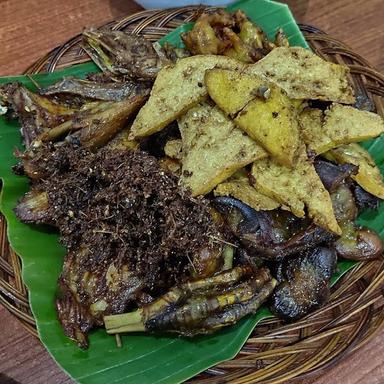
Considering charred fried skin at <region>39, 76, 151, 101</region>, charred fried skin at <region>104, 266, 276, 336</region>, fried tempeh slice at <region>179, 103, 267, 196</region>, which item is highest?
charred fried skin at <region>39, 76, 151, 101</region>

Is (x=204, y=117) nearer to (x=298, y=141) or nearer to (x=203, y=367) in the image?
(x=298, y=141)

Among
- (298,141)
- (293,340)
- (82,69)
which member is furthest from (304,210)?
(82,69)

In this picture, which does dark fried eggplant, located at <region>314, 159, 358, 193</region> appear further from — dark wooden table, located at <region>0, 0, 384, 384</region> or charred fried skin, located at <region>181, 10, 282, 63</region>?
dark wooden table, located at <region>0, 0, 384, 384</region>

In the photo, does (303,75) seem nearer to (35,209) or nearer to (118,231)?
(118,231)

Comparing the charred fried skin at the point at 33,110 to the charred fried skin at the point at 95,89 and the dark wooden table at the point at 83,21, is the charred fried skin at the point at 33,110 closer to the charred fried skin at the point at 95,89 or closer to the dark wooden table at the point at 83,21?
the charred fried skin at the point at 95,89

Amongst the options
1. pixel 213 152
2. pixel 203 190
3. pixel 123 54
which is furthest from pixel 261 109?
pixel 123 54

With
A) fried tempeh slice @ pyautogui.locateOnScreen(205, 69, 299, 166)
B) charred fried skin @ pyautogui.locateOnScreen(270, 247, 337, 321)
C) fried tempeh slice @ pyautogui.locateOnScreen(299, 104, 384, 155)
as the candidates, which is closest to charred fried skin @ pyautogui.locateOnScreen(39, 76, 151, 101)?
fried tempeh slice @ pyautogui.locateOnScreen(205, 69, 299, 166)

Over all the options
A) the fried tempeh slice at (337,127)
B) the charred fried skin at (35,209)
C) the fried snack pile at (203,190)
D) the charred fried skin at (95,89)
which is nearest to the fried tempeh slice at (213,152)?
the fried snack pile at (203,190)
